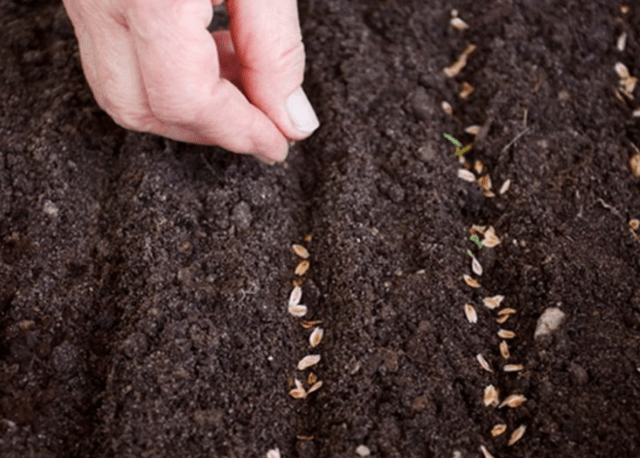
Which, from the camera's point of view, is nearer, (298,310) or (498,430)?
(498,430)

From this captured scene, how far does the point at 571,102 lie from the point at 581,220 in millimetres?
295

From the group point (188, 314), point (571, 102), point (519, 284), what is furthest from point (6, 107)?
point (571, 102)

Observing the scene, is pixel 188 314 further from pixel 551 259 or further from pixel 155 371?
pixel 551 259

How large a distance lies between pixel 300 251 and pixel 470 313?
13.1 inches

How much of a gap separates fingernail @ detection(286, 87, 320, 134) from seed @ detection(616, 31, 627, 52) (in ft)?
2.46

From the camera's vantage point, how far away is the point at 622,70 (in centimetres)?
178

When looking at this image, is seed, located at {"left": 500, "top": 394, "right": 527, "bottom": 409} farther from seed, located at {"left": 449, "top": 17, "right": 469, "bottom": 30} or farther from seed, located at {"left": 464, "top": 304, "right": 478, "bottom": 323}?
seed, located at {"left": 449, "top": 17, "right": 469, "bottom": 30}

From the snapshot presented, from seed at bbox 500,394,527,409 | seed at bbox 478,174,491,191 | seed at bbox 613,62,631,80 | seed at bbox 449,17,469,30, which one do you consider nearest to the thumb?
seed at bbox 478,174,491,191

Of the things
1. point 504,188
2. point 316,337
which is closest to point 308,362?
point 316,337

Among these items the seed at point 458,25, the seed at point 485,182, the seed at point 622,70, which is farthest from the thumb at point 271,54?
the seed at point 622,70

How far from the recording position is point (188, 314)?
1.40 meters

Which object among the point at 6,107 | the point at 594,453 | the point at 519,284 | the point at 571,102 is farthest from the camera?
the point at 571,102

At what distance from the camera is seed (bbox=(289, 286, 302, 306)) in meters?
1.48

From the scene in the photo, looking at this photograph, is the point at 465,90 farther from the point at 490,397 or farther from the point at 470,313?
the point at 490,397
